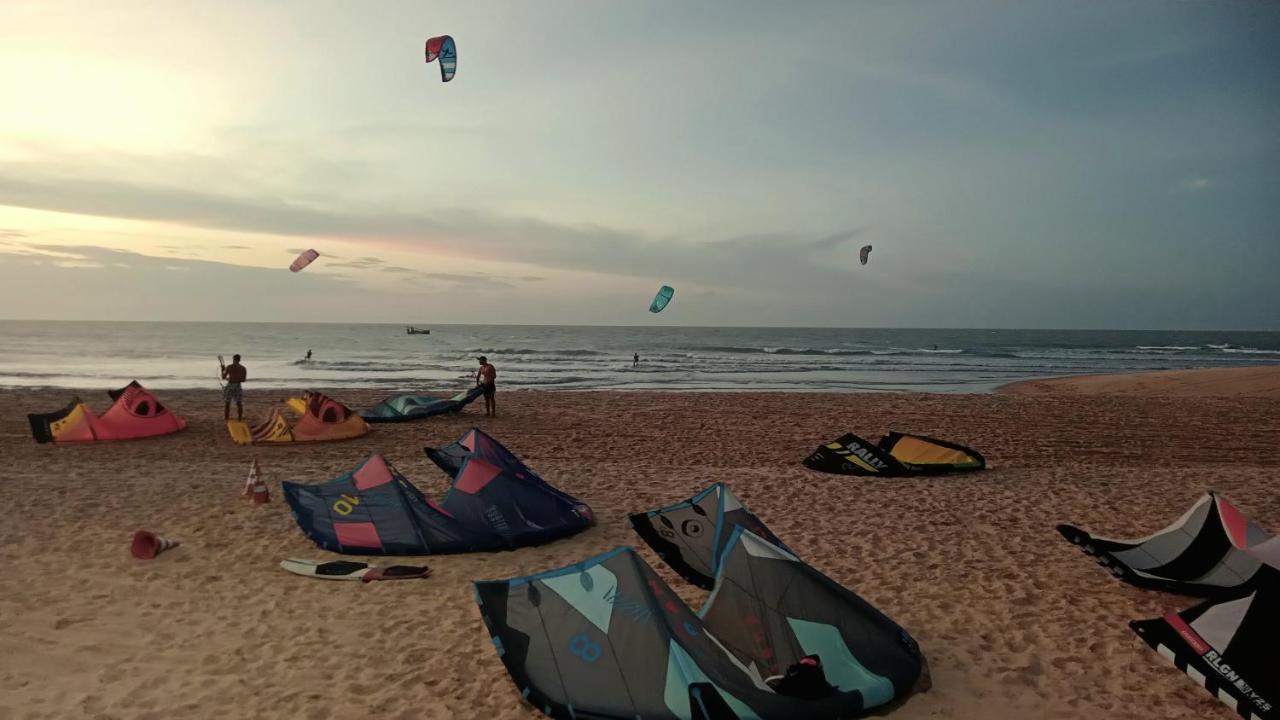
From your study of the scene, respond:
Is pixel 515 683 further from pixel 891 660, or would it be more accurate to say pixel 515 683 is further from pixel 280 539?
pixel 280 539

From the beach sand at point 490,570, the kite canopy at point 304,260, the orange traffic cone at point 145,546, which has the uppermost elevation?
the kite canopy at point 304,260

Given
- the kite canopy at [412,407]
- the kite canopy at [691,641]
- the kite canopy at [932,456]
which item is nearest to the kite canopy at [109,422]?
the kite canopy at [412,407]

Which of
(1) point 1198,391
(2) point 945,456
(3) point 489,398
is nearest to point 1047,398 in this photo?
(1) point 1198,391

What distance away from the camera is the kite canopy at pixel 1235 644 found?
156 inches

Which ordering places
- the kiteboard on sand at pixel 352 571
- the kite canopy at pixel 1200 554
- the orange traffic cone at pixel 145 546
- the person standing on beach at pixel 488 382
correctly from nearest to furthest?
the kite canopy at pixel 1200 554 → the kiteboard on sand at pixel 352 571 → the orange traffic cone at pixel 145 546 → the person standing on beach at pixel 488 382

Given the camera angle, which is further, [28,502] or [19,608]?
[28,502]

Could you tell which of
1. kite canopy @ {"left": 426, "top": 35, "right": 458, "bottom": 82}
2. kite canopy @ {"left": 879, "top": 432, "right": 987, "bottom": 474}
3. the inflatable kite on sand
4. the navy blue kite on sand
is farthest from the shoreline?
the navy blue kite on sand

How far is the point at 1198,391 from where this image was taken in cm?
2455

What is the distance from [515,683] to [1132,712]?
3505mm

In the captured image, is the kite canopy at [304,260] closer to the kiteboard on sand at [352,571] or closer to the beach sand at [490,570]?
the beach sand at [490,570]

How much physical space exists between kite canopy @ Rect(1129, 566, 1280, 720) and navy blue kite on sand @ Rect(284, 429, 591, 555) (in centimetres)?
499

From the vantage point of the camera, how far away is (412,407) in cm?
1531

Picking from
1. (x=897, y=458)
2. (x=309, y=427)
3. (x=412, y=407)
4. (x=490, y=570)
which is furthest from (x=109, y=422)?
(x=897, y=458)

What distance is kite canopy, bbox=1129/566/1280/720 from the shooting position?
3.96m
